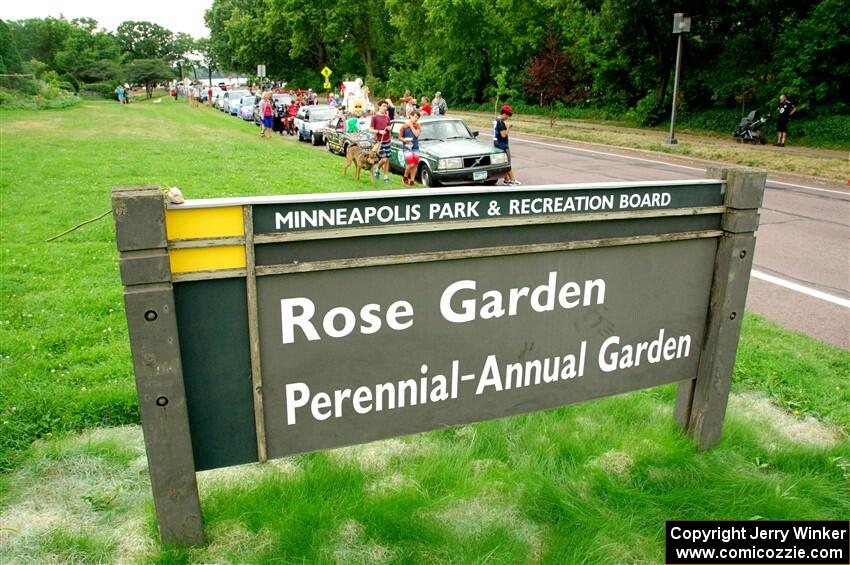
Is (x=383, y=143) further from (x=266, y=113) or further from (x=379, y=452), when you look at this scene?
(x=379, y=452)

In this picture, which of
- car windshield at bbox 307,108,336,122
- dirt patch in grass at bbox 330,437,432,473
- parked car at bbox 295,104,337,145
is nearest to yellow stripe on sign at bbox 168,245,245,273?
dirt patch in grass at bbox 330,437,432,473

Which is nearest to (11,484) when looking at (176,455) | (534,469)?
(176,455)

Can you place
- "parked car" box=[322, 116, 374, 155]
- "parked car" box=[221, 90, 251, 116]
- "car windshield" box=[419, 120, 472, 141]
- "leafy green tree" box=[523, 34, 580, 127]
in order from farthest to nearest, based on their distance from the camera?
"parked car" box=[221, 90, 251, 116] → "leafy green tree" box=[523, 34, 580, 127] → "parked car" box=[322, 116, 374, 155] → "car windshield" box=[419, 120, 472, 141]

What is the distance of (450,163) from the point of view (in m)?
14.8

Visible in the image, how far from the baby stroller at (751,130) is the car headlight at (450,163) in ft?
56.7

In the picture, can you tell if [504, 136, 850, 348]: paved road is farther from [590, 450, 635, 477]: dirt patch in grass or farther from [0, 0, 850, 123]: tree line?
[0, 0, 850, 123]: tree line

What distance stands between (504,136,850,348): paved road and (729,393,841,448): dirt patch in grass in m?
2.49

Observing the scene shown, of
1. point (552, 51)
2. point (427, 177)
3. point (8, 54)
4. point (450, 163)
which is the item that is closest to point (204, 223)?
point (450, 163)

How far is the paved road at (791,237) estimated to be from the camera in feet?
25.0

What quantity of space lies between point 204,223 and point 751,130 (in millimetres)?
28401

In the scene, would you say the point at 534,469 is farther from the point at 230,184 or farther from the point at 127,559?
the point at 230,184

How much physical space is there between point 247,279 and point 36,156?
19.0 meters

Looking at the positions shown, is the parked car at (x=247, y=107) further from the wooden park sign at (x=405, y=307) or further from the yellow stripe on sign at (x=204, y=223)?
the yellow stripe on sign at (x=204, y=223)

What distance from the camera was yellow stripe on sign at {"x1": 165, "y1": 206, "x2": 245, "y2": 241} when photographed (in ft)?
8.40
